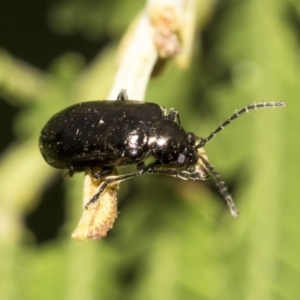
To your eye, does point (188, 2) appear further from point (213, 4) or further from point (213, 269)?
point (213, 269)

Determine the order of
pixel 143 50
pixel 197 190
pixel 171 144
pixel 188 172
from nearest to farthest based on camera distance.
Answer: pixel 143 50, pixel 188 172, pixel 171 144, pixel 197 190

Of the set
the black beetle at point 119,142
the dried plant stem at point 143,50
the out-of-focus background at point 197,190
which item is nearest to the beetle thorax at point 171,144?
the black beetle at point 119,142

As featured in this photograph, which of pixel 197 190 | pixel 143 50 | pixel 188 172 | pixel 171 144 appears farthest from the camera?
pixel 197 190

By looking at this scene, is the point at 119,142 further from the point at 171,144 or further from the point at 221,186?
the point at 221,186

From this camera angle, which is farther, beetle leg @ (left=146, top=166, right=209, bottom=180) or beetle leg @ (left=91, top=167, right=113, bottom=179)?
beetle leg @ (left=146, top=166, right=209, bottom=180)

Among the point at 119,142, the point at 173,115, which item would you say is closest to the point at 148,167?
the point at 119,142

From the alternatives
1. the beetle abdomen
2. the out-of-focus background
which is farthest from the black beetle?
the out-of-focus background

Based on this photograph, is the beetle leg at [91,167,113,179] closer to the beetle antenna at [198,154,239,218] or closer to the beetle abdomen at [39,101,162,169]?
the beetle abdomen at [39,101,162,169]
